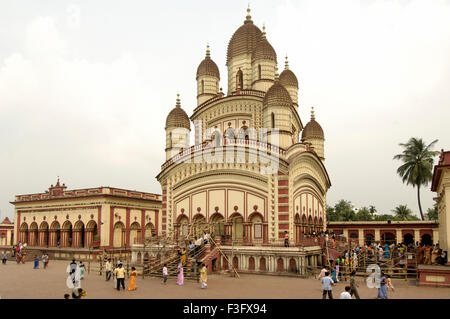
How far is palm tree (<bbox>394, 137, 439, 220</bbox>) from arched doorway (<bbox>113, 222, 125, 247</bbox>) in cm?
3340

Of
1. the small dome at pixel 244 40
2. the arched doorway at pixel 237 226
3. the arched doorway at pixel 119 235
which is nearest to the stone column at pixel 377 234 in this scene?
the arched doorway at pixel 237 226

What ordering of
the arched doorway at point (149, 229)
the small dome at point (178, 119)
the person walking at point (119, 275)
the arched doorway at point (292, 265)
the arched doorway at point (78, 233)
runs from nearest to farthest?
the person walking at point (119, 275), the arched doorway at point (292, 265), the small dome at point (178, 119), the arched doorway at point (78, 233), the arched doorway at point (149, 229)

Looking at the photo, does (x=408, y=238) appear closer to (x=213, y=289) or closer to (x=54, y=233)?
(x=213, y=289)

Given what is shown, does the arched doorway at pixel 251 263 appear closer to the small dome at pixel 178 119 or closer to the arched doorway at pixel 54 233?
the small dome at pixel 178 119

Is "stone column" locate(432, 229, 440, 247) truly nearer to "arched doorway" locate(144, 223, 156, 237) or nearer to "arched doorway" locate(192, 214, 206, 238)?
"arched doorway" locate(192, 214, 206, 238)

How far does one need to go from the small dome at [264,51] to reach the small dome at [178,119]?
7.84 metres

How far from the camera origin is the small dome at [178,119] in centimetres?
3728

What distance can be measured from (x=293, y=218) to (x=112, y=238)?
1943 centimetres

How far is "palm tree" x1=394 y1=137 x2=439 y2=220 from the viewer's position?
166 feet

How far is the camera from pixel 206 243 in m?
27.5

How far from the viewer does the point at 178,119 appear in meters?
37.3
